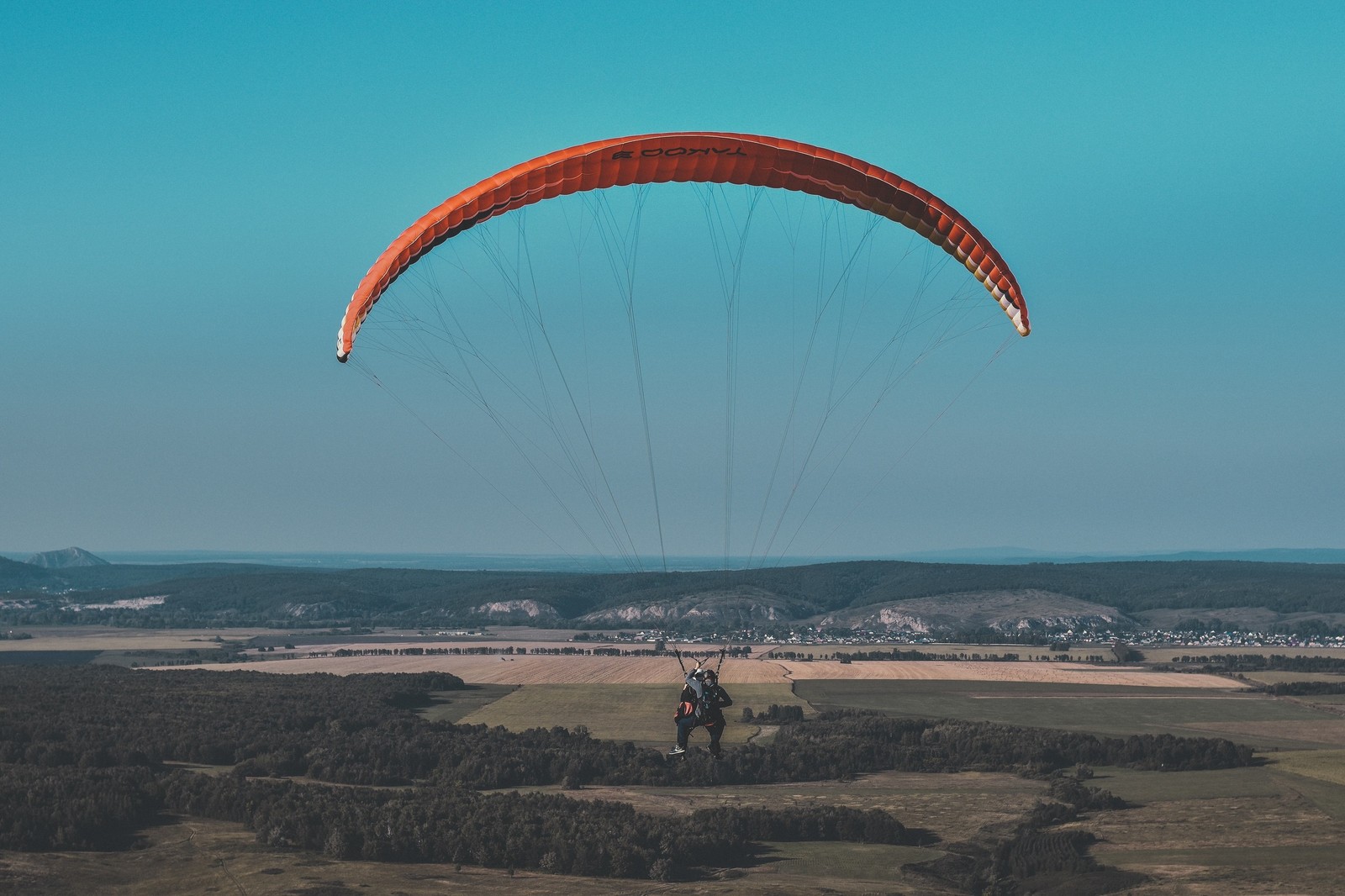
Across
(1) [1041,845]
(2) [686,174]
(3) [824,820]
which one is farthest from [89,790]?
(2) [686,174]

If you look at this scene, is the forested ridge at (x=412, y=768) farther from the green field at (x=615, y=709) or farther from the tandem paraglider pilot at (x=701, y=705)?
the tandem paraglider pilot at (x=701, y=705)

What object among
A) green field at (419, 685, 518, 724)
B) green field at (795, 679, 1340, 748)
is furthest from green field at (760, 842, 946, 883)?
green field at (419, 685, 518, 724)

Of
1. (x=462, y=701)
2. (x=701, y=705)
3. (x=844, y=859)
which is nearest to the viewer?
(x=701, y=705)

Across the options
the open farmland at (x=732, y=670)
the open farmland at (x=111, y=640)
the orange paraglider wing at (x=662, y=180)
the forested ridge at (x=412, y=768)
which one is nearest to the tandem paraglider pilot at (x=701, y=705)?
the orange paraglider wing at (x=662, y=180)

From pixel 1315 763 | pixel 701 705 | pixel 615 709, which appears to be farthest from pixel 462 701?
pixel 701 705

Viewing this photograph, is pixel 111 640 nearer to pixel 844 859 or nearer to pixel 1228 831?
pixel 844 859

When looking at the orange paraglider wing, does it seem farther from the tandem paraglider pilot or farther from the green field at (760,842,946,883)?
the green field at (760,842,946,883)
